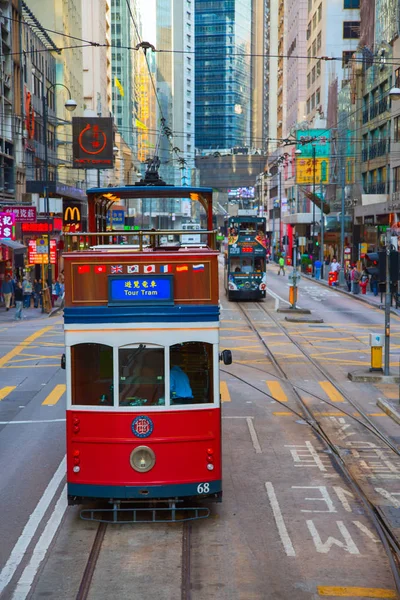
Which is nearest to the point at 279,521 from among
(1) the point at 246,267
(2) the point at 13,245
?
(2) the point at 13,245

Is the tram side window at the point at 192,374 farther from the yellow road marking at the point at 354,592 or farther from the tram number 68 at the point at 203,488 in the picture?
the yellow road marking at the point at 354,592

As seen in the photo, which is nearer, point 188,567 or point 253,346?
point 188,567

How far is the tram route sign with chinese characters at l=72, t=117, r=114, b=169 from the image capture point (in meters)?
50.6

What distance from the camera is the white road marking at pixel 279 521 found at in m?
10.3

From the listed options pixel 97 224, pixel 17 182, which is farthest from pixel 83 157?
pixel 97 224

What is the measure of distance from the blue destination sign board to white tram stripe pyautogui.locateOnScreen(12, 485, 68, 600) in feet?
10.2

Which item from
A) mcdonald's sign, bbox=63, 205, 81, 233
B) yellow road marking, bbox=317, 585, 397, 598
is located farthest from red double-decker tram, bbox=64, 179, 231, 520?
mcdonald's sign, bbox=63, 205, 81, 233

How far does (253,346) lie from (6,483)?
16850 millimetres

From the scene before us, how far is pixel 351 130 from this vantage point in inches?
2793

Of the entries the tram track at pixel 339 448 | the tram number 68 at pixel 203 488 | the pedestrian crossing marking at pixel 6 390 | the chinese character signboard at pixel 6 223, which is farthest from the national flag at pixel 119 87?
the tram number 68 at pixel 203 488

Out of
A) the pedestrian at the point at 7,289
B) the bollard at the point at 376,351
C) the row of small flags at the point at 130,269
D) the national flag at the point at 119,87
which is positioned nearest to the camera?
the row of small flags at the point at 130,269

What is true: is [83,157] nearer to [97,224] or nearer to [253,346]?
[253,346]

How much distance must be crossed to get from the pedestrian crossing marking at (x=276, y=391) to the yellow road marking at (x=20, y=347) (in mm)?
8733

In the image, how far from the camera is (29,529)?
36.2 ft
